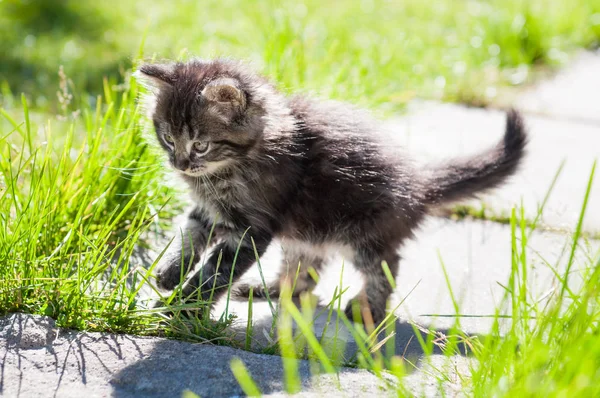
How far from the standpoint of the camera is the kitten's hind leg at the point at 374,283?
3.22 meters

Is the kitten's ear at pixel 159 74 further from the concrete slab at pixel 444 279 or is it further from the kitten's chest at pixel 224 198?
the concrete slab at pixel 444 279

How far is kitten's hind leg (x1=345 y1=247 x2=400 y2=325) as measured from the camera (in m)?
3.22

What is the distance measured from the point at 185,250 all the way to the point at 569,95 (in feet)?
11.9

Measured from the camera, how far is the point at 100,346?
2467mm

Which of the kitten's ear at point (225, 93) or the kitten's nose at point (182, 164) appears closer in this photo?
the kitten's ear at point (225, 93)

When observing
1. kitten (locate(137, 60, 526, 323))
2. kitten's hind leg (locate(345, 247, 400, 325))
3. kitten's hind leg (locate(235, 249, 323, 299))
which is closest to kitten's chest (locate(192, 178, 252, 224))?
kitten (locate(137, 60, 526, 323))

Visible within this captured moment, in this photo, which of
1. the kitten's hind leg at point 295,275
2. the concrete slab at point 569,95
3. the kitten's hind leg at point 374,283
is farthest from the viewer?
the concrete slab at point 569,95

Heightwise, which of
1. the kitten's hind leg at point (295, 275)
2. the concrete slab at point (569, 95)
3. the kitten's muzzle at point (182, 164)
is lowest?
the kitten's hind leg at point (295, 275)

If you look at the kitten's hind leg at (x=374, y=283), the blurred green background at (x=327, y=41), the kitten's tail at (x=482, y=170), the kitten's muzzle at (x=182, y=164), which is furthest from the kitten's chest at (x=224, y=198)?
the blurred green background at (x=327, y=41)

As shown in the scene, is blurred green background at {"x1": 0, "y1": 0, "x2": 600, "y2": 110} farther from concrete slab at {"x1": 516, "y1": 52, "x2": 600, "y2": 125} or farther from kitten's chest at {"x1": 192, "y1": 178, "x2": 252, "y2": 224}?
kitten's chest at {"x1": 192, "y1": 178, "x2": 252, "y2": 224}

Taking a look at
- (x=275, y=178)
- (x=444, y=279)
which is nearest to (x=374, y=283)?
(x=444, y=279)

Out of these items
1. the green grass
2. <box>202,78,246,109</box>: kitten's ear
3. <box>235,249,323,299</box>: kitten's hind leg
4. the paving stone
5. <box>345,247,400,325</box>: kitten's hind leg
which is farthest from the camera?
<box>235,249,323,299</box>: kitten's hind leg

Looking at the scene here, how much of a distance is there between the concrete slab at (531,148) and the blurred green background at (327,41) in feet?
0.84

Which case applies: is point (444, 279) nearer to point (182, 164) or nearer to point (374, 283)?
point (374, 283)
